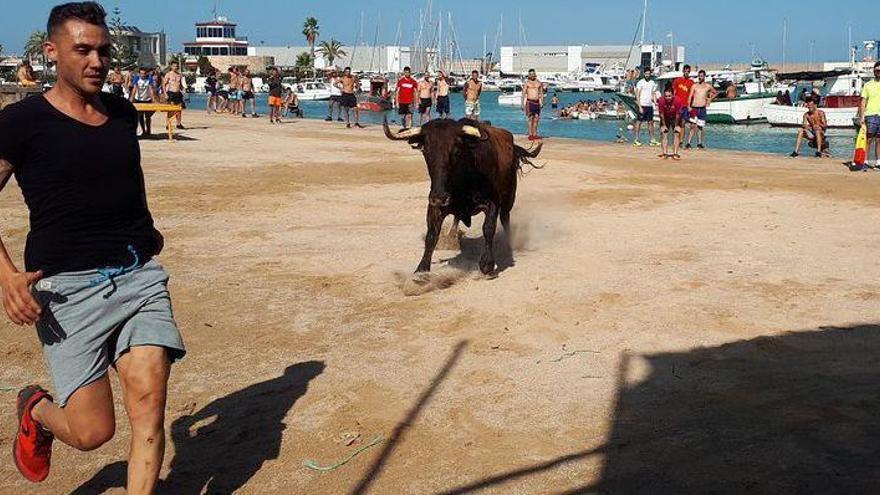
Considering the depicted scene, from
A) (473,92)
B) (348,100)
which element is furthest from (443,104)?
(348,100)

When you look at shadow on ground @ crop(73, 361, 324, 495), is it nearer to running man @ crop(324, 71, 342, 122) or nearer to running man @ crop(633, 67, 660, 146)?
running man @ crop(633, 67, 660, 146)

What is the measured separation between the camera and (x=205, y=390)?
562 cm

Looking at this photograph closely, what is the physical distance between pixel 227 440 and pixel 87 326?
4.68 ft

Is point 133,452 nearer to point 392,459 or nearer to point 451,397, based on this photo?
point 392,459

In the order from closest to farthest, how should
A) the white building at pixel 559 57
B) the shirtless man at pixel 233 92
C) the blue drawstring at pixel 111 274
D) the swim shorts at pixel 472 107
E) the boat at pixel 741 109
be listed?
the blue drawstring at pixel 111 274 → the swim shorts at pixel 472 107 → the shirtless man at pixel 233 92 → the boat at pixel 741 109 → the white building at pixel 559 57

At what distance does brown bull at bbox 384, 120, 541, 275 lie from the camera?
791 cm

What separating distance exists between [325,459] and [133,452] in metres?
1.15

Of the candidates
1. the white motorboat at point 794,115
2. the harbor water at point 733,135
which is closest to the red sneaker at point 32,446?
the harbor water at point 733,135

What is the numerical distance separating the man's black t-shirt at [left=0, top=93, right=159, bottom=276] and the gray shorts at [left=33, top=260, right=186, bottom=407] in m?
0.09

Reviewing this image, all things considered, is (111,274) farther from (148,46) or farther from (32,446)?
(148,46)

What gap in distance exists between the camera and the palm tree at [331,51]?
150 m

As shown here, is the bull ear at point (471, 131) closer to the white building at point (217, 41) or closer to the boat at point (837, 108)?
the boat at point (837, 108)

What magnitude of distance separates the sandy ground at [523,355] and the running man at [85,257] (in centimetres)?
78

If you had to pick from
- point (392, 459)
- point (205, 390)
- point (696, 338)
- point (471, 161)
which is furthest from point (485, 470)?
point (471, 161)
